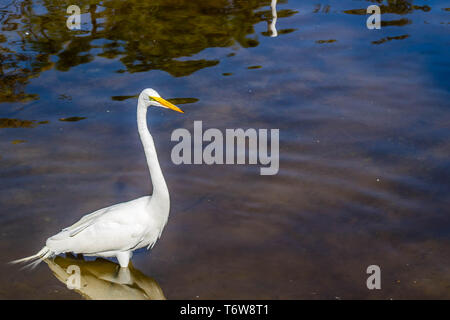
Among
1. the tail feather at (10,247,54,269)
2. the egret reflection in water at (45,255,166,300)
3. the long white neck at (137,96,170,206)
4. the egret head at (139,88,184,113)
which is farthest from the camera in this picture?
the tail feather at (10,247,54,269)

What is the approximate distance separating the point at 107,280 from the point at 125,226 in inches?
29.2

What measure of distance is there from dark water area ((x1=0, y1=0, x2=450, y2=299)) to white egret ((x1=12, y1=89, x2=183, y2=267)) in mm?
379

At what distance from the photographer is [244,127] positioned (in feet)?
28.6

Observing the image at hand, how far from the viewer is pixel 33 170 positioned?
7.86m

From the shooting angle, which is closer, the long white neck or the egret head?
the egret head

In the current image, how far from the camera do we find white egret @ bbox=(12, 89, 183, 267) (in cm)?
571

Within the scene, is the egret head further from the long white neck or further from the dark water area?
the dark water area

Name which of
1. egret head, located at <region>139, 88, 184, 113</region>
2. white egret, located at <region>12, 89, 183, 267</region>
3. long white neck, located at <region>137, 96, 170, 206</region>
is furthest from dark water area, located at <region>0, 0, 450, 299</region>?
egret head, located at <region>139, 88, 184, 113</region>

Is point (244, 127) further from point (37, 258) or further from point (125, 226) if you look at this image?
point (37, 258)

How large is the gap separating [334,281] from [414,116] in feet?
13.4

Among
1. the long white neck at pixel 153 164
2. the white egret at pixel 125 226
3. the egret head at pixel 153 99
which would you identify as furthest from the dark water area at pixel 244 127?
the egret head at pixel 153 99

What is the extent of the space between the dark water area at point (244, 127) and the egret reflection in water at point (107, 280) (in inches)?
1.0

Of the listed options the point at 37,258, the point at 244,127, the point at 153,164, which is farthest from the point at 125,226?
the point at 244,127

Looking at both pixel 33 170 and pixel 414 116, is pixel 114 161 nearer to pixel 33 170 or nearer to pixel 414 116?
pixel 33 170
